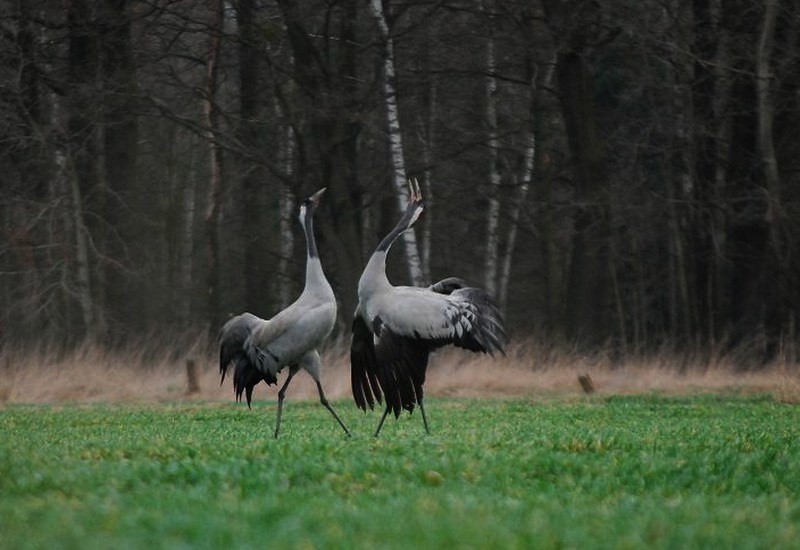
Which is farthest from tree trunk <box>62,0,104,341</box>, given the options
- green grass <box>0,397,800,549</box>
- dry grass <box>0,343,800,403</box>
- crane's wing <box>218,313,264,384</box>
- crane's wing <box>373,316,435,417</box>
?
crane's wing <box>373,316,435,417</box>

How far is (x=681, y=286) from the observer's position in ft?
125

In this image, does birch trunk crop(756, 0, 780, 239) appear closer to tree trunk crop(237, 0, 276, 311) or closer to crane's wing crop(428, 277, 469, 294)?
tree trunk crop(237, 0, 276, 311)

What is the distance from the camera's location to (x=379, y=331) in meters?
13.3

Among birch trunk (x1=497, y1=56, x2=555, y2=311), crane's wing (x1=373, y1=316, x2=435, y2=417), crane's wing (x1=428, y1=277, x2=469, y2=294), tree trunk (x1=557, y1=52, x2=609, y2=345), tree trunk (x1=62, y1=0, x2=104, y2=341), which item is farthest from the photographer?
birch trunk (x1=497, y1=56, x2=555, y2=311)

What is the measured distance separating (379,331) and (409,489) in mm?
4997

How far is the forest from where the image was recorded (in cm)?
2867

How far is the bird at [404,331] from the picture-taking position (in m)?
13.2

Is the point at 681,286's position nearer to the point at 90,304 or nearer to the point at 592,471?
the point at 90,304

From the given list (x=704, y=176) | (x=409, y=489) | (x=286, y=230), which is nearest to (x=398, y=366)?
(x=409, y=489)

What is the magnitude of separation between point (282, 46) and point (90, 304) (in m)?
6.55

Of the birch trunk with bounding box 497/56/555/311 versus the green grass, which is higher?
the birch trunk with bounding box 497/56/555/311

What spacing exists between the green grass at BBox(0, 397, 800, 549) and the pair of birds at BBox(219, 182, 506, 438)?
54cm

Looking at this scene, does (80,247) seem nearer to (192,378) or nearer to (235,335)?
(192,378)

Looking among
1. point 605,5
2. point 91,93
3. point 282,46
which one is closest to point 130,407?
point 91,93
